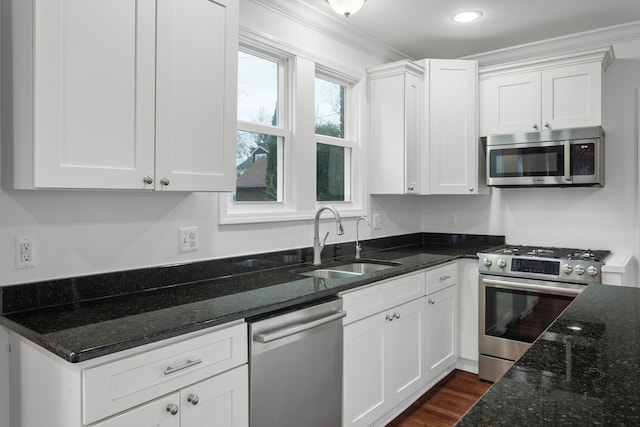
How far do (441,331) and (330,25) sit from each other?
2.23 meters

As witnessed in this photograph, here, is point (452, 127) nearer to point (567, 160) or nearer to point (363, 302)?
point (567, 160)

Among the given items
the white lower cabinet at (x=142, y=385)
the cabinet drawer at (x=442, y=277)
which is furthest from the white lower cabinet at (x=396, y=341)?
the white lower cabinet at (x=142, y=385)

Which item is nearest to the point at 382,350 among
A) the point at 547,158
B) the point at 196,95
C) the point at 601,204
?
the point at 196,95

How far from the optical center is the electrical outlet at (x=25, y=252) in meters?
1.68

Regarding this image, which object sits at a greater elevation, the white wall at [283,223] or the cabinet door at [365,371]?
the white wall at [283,223]

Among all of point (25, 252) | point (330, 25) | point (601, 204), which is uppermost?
point (330, 25)

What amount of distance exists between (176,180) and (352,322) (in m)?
1.10

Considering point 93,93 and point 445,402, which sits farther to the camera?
point 445,402

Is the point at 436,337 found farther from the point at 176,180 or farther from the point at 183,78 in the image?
the point at 183,78

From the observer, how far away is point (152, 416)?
139 centimetres

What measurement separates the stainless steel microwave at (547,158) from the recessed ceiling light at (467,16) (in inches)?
34.6

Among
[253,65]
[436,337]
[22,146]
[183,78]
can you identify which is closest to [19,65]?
[22,146]

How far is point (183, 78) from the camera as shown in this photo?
1841 millimetres

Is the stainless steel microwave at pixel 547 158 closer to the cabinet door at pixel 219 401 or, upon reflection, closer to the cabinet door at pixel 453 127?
the cabinet door at pixel 453 127
